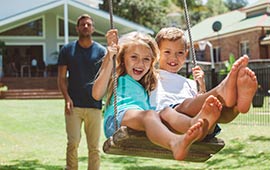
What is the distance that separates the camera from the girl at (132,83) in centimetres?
310

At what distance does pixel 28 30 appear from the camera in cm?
2670

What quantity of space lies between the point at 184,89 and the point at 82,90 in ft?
6.49

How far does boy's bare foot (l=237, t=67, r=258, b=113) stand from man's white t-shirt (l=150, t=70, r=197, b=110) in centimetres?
81

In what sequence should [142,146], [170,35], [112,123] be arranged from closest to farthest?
[142,146]
[112,123]
[170,35]

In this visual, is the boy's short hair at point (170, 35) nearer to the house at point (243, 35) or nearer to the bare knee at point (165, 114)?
the bare knee at point (165, 114)

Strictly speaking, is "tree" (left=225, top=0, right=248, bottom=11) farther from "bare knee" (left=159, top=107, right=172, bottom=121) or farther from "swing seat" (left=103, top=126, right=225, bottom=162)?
"bare knee" (left=159, top=107, right=172, bottom=121)

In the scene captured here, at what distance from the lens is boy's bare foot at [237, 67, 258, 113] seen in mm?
2740

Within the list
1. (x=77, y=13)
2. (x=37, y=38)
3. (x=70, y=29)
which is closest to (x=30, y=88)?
(x=37, y=38)

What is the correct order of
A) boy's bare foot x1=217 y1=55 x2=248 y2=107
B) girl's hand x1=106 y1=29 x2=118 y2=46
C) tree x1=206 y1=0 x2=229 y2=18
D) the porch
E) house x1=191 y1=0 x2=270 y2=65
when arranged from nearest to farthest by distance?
boy's bare foot x1=217 y1=55 x2=248 y2=107, girl's hand x1=106 y1=29 x2=118 y2=46, the porch, house x1=191 y1=0 x2=270 y2=65, tree x1=206 y1=0 x2=229 y2=18

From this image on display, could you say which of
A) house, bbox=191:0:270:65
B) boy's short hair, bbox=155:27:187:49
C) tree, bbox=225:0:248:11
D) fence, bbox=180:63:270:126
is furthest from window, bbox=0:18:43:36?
tree, bbox=225:0:248:11

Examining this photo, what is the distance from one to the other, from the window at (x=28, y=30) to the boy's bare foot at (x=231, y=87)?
80.7 ft

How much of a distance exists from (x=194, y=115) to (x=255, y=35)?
2352cm

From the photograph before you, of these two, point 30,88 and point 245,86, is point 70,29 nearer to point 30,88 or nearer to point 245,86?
point 30,88

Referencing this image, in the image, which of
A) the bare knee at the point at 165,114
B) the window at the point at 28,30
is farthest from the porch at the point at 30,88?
the bare knee at the point at 165,114
